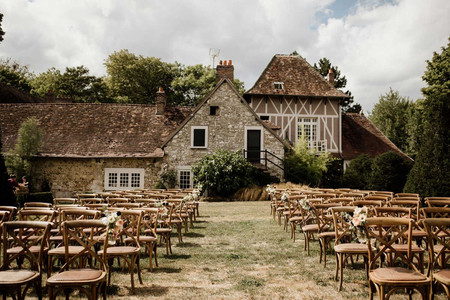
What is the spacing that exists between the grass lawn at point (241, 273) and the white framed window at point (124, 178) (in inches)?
537

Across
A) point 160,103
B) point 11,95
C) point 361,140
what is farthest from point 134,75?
point 361,140

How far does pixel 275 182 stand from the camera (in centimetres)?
2238

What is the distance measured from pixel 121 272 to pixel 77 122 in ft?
67.4

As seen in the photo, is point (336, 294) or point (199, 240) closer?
point (336, 294)

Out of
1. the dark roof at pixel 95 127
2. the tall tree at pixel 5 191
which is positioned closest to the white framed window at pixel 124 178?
the dark roof at pixel 95 127

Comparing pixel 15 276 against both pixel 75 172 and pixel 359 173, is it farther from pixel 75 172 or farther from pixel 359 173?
pixel 75 172

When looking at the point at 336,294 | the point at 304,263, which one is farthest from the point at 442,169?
the point at 336,294

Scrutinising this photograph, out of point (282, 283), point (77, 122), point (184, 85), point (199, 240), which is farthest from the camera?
point (184, 85)

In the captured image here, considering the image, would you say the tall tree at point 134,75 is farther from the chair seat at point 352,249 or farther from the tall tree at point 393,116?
the chair seat at point 352,249

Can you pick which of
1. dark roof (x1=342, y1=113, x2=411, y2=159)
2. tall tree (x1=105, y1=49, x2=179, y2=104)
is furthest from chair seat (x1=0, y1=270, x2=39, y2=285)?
tall tree (x1=105, y1=49, x2=179, y2=104)

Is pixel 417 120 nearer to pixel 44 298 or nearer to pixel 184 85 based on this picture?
pixel 184 85

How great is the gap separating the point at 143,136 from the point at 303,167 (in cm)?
991

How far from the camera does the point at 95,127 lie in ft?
80.3

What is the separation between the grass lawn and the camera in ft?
17.3
